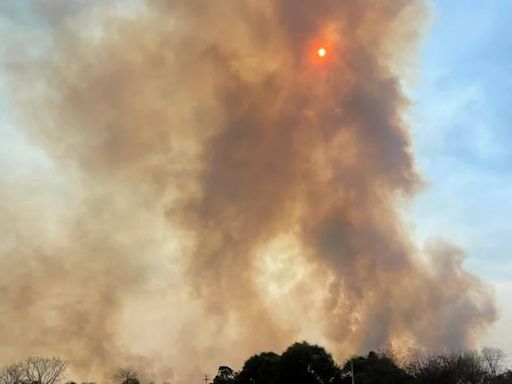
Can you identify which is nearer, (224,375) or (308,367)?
(308,367)

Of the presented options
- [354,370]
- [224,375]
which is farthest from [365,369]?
[224,375]

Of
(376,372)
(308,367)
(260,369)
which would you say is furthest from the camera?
(260,369)

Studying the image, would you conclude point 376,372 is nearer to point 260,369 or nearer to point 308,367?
point 308,367

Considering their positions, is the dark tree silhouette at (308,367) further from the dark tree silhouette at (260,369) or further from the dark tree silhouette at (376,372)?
the dark tree silhouette at (260,369)

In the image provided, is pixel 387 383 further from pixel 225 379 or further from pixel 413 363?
pixel 225 379

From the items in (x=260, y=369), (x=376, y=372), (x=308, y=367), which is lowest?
(x=376, y=372)

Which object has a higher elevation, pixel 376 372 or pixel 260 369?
pixel 260 369

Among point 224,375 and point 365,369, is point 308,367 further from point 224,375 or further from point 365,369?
point 224,375

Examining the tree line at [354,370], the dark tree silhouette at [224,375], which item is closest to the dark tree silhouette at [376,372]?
the tree line at [354,370]

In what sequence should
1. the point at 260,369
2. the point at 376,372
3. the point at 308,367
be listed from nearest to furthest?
the point at 376,372, the point at 308,367, the point at 260,369

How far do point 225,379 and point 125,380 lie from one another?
97.7ft

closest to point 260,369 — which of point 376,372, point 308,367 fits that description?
point 308,367

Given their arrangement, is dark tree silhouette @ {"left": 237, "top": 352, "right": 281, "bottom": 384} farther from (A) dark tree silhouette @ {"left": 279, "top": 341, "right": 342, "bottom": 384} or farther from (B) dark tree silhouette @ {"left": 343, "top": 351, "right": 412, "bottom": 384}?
(B) dark tree silhouette @ {"left": 343, "top": 351, "right": 412, "bottom": 384}

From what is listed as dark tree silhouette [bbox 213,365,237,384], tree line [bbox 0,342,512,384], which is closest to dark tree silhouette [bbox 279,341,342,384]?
tree line [bbox 0,342,512,384]
